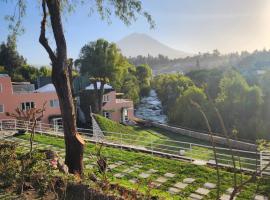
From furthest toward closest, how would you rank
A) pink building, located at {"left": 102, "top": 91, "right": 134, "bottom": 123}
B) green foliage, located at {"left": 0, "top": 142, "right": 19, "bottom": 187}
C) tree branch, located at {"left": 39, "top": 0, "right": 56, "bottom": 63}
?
pink building, located at {"left": 102, "top": 91, "right": 134, "bottom": 123}
tree branch, located at {"left": 39, "top": 0, "right": 56, "bottom": 63}
green foliage, located at {"left": 0, "top": 142, "right": 19, "bottom": 187}

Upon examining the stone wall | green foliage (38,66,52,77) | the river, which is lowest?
the stone wall

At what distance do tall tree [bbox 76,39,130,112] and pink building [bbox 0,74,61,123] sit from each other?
14.6 feet

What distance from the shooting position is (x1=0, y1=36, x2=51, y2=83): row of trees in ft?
136

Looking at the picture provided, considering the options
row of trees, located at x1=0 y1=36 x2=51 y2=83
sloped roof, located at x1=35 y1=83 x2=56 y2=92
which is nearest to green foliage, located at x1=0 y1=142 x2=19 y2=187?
sloped roof, located at x1=35 y1=83 x2=56 y2=92

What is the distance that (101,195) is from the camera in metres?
6.07

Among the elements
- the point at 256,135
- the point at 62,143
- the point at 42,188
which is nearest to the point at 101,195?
the point at 42,188

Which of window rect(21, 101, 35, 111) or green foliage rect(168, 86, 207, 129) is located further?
green foliage rect(168, 86, 207, 129)

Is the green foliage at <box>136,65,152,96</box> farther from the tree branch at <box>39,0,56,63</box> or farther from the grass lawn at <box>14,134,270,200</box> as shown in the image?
the tree branch at <box>39,0,56,63</box>

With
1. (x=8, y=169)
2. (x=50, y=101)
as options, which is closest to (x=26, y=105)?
(x=50, y=101)

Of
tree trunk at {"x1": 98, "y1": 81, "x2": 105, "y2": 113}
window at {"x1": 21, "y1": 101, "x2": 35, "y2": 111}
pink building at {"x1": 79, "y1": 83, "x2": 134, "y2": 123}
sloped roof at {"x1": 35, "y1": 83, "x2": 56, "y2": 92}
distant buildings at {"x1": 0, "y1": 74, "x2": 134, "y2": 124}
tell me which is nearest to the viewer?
distant buildings at {"x1": 0, "y1": 74, "x2": 134, "y2": 124}

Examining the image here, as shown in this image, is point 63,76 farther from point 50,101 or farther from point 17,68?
point 17,68

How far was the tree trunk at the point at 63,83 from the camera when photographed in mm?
8773

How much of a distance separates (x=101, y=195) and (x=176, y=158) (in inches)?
265

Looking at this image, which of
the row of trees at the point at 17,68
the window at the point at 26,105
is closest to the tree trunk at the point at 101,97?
the window at the point at 26,105
